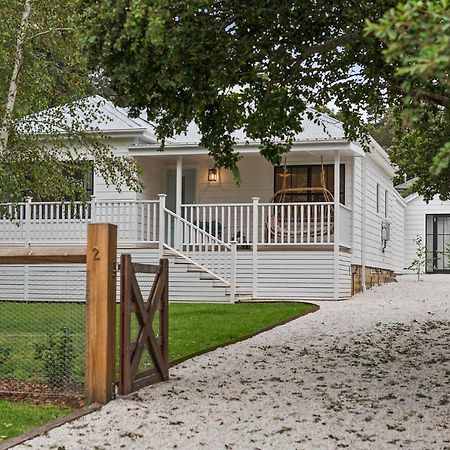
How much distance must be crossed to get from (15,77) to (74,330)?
5.65 m

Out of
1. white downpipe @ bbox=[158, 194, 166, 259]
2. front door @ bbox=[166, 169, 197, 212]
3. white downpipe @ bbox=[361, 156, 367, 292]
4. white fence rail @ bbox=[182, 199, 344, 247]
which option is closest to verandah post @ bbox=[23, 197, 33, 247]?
white downpipe @ bbox=[158, 194, 166, 259]

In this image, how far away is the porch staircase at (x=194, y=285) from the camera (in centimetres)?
1550

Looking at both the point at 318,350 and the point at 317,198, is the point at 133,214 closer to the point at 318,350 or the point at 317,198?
the point at 317,198

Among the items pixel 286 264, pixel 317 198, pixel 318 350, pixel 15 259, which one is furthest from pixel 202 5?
pixel 317 198

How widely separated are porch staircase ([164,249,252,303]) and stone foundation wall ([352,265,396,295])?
2861 millimetres

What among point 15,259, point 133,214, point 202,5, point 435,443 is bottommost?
point 435,443

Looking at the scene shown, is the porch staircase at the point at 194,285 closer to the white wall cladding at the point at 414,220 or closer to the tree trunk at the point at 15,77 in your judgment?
the tree trunk at the point at 15,77

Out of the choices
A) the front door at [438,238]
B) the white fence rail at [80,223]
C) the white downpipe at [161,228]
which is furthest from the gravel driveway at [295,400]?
the front door at [438,238]

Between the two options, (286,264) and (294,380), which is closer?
(294,380)

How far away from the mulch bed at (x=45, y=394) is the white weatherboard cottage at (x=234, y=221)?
21.9 feet

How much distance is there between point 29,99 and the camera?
37.1ft

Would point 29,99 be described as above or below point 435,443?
above

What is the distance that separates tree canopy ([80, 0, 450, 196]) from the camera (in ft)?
20.1

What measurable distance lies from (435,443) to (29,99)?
803 cm
